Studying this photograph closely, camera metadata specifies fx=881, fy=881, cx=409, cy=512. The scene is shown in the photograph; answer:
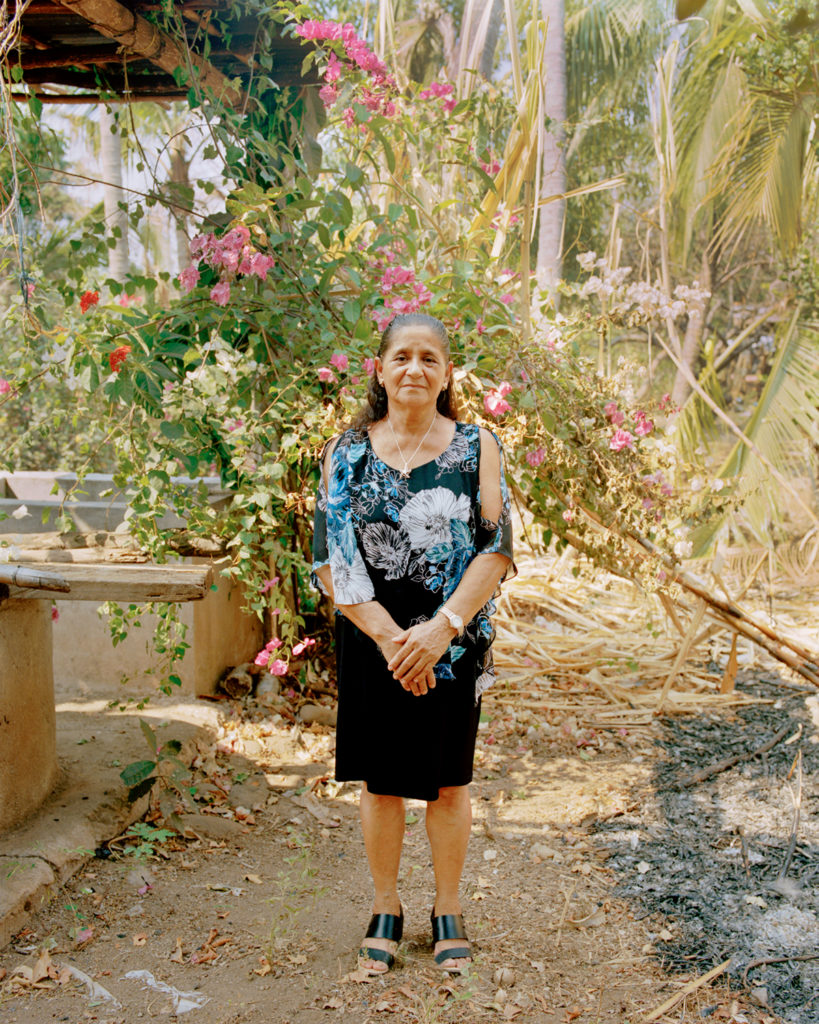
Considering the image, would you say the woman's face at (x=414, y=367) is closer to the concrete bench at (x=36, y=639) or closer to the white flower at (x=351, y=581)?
the white flower at (x=351, y=581)

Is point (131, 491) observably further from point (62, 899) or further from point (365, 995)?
point (365, 995)

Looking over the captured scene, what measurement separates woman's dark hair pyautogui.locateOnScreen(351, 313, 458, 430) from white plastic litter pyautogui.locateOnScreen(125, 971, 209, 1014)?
5.22 feet

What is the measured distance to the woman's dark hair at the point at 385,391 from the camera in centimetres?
240

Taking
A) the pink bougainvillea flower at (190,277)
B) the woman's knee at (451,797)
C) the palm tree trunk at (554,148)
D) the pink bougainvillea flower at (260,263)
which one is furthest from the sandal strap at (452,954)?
the palm tree trunk at (554,148)

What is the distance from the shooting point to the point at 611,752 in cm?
430

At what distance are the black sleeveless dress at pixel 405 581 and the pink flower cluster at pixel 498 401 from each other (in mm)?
994

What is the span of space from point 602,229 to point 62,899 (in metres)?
14.5

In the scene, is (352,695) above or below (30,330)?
below

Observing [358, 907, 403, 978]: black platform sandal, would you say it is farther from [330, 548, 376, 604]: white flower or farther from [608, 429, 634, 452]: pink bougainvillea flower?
[608, 429, 634, 452]: pink bougainvillea flower

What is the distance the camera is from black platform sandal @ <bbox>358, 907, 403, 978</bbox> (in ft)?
8.02

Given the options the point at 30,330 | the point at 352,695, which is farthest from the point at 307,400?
the point at 352,695

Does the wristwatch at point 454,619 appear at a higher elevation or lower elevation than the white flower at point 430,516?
lower

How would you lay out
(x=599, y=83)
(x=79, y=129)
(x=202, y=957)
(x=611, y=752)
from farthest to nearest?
(x=599, y=83)
(x=79, y=129)
(x=611, y=752)
(x=202, y=957)

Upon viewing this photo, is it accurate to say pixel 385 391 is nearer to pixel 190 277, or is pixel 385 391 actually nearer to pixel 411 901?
pixel 190 277
